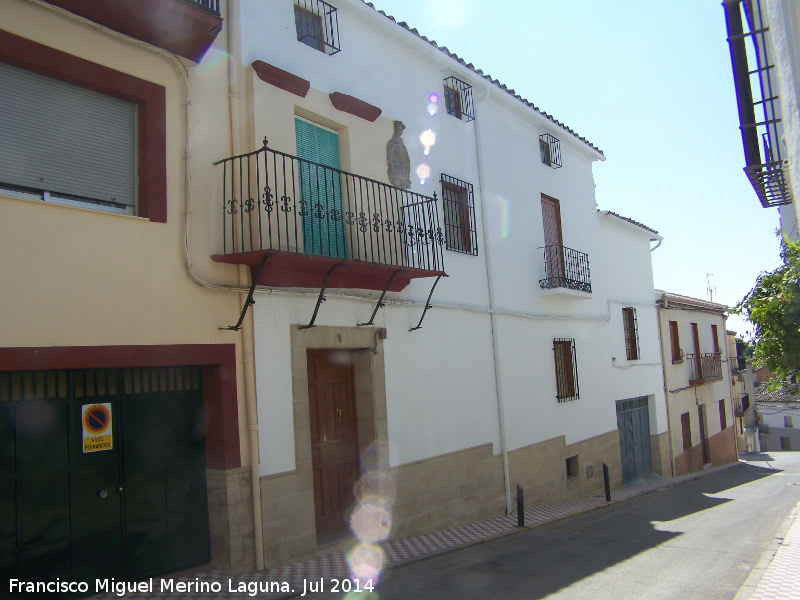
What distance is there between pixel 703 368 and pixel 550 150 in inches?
451

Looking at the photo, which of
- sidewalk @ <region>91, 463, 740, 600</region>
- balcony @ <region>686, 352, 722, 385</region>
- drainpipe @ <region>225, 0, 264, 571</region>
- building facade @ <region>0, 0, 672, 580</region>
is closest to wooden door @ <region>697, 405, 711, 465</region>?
balcony @ <region>686, 352, 722, 385</region>

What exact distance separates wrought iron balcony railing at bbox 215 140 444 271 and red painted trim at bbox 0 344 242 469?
3.70ft

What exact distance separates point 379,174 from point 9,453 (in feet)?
18.1

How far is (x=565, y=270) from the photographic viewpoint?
13422 millimetres

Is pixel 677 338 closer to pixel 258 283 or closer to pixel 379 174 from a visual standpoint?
pixel 379 174

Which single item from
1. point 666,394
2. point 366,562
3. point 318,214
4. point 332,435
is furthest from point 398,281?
point 666,394

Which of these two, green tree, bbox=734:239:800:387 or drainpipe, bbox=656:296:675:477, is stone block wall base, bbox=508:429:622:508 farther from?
green tree, bbox=734:239:800:387

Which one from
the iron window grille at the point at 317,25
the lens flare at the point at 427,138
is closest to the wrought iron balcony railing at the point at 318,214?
the lens flare at the point at 427,138

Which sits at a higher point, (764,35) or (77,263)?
(764,35)

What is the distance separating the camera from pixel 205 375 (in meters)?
6.71

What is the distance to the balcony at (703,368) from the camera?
67.3 ft

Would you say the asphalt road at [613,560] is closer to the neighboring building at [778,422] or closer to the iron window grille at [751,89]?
the iron window grille at [751,89]

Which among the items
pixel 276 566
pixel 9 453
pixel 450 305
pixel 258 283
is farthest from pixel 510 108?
pixel 9 453

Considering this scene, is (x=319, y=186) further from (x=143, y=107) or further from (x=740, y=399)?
(x=740, y=399)
